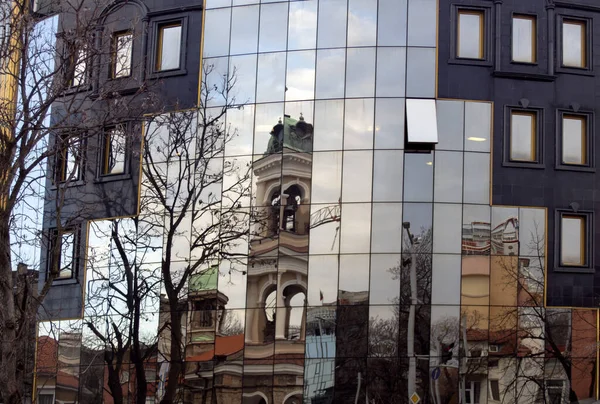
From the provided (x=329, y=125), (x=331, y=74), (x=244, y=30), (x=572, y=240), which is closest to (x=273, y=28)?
(x=244, y=30)

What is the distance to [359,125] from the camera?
37094 millimetres

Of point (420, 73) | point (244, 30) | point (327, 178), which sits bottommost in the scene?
point (327, 178)

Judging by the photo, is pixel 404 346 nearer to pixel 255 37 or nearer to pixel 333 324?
pixel 333 324

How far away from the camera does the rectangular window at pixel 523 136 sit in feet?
123

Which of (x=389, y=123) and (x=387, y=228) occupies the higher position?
(x=389, y=123)

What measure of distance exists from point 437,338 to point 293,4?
12621 millimetres

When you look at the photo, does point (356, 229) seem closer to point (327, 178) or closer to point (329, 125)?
point (327, 178)

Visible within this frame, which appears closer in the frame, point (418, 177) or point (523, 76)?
point (418, 177)

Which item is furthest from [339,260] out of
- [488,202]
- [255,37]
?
[255,37]

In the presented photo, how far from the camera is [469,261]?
3606cm

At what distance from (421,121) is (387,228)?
3745 mm

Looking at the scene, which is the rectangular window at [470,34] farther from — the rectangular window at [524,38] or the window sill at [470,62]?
the rectangular window at [524,38]

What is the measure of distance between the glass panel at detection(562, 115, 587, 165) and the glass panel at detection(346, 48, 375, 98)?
692 centimetres

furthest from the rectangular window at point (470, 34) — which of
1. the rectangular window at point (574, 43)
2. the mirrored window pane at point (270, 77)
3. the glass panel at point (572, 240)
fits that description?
the glass panel at point (572, 240)
